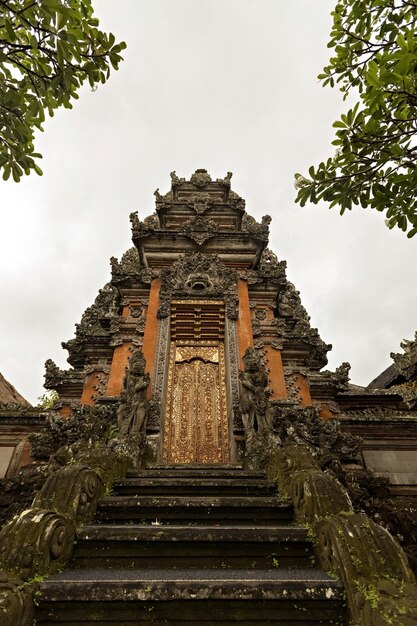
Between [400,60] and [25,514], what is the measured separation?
19.5 feet

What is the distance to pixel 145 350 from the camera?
31.3 feet

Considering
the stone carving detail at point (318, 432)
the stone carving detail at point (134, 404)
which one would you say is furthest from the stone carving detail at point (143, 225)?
the stone carving detail at point (318, 432)

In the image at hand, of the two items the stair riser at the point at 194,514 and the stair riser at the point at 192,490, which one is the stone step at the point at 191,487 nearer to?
the stair riser at the point at 192,490

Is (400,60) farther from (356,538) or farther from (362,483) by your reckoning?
(362,483)

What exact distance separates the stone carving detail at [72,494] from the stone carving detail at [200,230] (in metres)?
8.85

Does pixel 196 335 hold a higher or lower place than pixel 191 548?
higher

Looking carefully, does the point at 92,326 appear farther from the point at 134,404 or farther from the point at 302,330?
the point at 302,330

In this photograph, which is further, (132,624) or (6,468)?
(6,468)

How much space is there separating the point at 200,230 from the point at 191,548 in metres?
10.3

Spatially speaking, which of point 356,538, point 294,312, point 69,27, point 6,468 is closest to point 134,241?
point 294,312

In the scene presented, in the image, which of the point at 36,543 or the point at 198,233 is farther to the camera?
the point at 198,233

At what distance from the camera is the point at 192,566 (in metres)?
3.42

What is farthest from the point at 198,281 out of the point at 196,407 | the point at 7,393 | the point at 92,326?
the point at 7,393

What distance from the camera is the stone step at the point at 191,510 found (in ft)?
14.1
